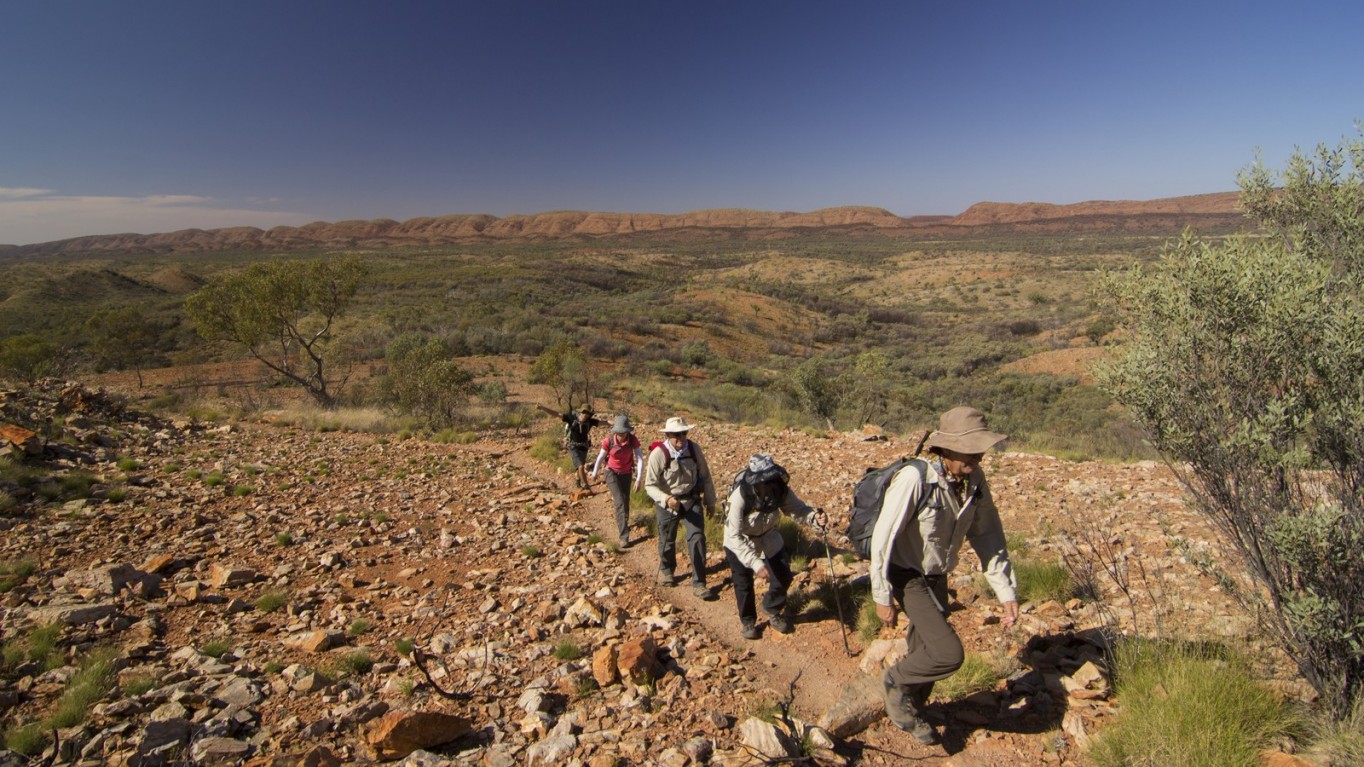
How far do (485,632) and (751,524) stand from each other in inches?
90.4

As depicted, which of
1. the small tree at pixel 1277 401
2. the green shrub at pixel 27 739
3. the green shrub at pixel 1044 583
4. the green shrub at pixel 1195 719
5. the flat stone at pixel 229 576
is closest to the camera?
the green shrub at pixel 1195 719

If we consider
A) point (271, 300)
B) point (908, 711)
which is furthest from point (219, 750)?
point (271, 300)

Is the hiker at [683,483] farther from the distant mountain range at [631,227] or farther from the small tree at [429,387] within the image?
the distant mountain range at [631,227]

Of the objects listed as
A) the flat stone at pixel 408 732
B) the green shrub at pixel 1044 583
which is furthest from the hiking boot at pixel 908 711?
the flat stone at pixel 408 732

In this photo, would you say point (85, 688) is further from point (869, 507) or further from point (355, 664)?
point (869, 507)

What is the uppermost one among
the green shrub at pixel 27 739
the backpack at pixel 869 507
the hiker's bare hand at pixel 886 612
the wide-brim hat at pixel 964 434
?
the wide-brim hat at pixel 964 434

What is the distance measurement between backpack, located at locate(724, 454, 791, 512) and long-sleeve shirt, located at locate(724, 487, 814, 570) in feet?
0.14

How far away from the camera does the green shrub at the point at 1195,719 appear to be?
2.67 m

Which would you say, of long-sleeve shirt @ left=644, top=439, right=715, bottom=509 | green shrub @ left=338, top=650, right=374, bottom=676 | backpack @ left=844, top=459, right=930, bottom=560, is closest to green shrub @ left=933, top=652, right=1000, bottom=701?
backpack @ left=844, top=459, right=930, bottom=560

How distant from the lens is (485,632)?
15.6 feet

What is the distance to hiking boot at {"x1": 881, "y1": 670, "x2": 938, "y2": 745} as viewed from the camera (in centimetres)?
316

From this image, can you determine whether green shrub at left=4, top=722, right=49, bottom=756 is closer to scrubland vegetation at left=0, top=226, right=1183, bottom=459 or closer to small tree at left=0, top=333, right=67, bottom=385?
scrubland vegetation at left=0, top=226, right=1183, bottom=459

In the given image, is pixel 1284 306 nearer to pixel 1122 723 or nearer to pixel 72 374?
pixel 1122 723

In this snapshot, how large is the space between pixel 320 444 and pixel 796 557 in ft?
33.7
